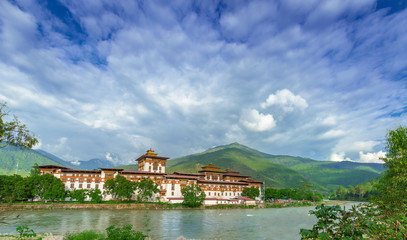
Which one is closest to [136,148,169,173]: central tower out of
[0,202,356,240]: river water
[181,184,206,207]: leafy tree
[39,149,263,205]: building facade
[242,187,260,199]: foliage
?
[39,149,263,205]: building facade

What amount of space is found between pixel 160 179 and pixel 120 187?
16425mm

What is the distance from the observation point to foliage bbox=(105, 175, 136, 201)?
210 feet

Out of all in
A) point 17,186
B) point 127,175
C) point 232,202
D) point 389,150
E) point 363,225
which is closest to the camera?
point 363,225

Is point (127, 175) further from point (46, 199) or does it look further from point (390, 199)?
point (390, 199)

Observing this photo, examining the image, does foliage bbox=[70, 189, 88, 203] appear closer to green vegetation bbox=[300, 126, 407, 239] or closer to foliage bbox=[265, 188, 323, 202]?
green vegetation bbox=[300, 126, 407, 239]

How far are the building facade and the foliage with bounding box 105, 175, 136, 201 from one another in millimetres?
6206

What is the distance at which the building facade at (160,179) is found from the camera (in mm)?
70812

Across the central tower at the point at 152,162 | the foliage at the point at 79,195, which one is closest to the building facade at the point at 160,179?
the central tower at the point at 152,162

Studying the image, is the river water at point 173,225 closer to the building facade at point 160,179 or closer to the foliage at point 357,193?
the building facade at point 160,179

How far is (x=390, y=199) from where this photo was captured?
33.2ft

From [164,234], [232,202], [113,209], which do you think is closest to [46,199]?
[113,209]

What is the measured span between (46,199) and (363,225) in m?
73.5

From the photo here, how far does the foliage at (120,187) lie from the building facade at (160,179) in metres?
6.21

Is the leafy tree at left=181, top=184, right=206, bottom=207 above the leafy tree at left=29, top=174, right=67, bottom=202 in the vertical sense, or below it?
below
